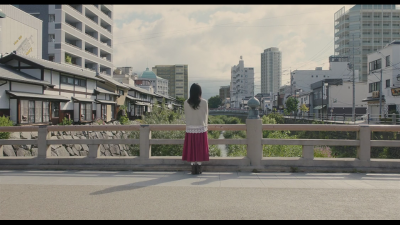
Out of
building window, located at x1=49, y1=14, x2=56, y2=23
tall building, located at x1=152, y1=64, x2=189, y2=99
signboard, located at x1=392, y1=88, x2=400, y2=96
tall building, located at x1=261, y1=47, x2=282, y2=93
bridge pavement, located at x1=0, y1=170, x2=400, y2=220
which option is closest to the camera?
bridge pavement, located at x1=0, y1=170, x2=400, y2=220

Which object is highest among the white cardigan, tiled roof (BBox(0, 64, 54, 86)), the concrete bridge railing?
tiled roof (BBox(0, 64, 54, 86))

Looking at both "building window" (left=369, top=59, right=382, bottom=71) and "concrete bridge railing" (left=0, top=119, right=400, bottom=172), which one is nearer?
"concrete bridge railing" (left=0, top=119, right=400, bottom=172)

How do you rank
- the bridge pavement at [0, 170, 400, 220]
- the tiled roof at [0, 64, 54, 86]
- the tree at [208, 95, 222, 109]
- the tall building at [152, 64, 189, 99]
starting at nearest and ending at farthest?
1. the bridge pavement at [0, 170, 400, 220]
2. the tiled roof at [0, 64, 54, 86]
3. the tree at [208, 95, 222, 109]
4. the tall building at [152, 64, 189, 99]

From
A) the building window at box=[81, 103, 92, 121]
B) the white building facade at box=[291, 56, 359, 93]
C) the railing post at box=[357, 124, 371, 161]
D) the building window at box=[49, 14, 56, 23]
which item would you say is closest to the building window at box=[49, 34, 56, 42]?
the building window at box=[49, 14, 56, 23]

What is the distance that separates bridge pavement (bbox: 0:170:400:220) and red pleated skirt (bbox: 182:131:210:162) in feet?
1.33

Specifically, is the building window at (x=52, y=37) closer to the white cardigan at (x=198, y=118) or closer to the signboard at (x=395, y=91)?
the white cardigan at (x=198, y=118)

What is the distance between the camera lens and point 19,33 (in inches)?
1245

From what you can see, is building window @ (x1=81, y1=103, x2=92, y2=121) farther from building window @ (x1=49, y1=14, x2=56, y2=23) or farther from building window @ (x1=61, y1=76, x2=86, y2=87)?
building window @ (x1=49, y1=14, x2=56, y2=23)

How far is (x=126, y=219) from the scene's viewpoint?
4.05 meters

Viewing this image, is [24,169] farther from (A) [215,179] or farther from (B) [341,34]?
(B) [341,34]

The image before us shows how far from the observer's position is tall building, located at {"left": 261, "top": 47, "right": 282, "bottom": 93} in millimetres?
184375

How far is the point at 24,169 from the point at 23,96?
14574 millimetres

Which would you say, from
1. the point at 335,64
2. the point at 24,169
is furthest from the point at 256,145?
the point at 335,64

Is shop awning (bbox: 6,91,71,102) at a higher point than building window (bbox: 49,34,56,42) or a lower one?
lower
